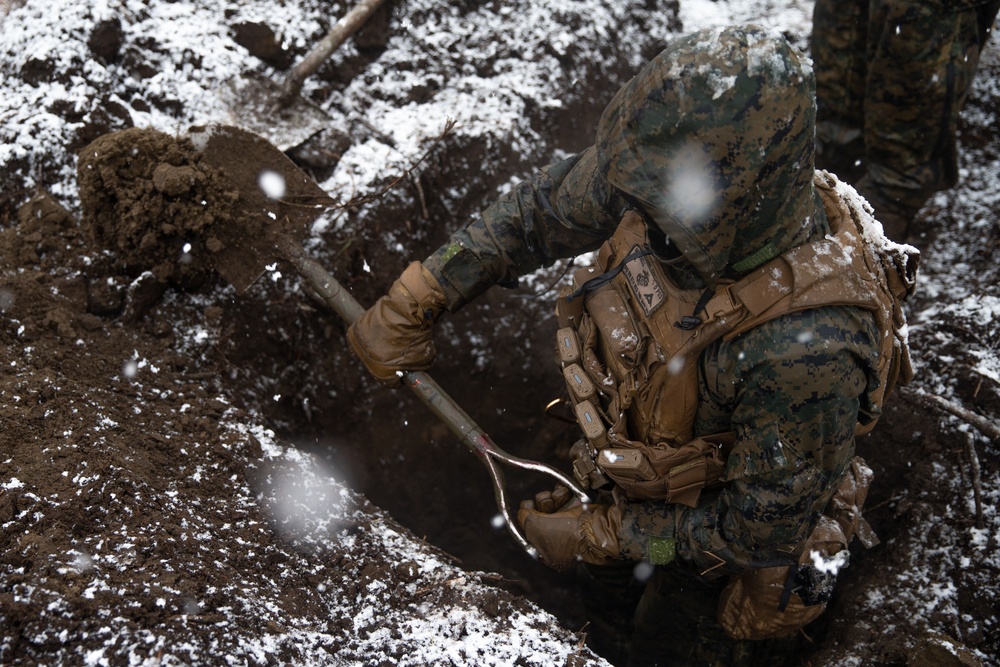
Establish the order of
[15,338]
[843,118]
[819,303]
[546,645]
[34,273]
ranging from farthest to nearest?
[843,118], [34,273], [15,338], [546,645], [819,303]

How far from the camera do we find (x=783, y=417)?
192cm

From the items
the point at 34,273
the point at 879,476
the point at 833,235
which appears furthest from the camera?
the point at 879,476

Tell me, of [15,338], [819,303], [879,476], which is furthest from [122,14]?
[879,476]

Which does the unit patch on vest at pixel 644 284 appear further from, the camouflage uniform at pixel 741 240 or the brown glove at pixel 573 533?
the brown glove at pixel 573 533

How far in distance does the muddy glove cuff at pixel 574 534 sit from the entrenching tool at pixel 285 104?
2.07 metres

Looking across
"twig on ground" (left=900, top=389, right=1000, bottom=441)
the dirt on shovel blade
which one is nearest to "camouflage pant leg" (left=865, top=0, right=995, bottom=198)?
"twig on ground" (left=900, top=389, right=1000, bottom=441)

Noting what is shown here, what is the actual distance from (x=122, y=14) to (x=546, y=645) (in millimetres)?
3384

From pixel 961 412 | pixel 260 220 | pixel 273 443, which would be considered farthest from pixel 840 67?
pixel 273 443

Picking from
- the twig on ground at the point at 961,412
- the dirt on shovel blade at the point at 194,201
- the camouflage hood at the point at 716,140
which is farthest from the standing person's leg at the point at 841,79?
the dirt on shovel blade at the point at 194,201

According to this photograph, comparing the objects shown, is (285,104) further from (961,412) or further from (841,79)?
(961,412)

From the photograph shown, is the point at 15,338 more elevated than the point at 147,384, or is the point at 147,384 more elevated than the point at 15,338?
the point at 15,338

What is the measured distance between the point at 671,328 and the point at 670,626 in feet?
4.51

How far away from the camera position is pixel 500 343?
352 centimetres

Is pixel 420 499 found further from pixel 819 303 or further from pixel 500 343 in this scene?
pixel 819 303
